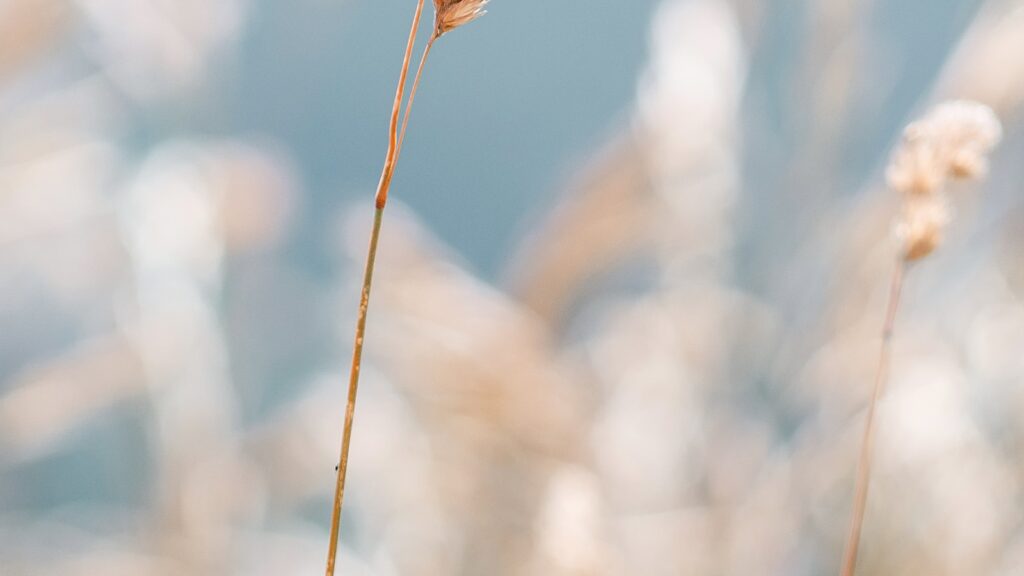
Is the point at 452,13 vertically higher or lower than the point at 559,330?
lower

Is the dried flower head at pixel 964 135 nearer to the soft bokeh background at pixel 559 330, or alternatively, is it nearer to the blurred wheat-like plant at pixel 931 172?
the blurred wheat-like plant at pixel 931 172

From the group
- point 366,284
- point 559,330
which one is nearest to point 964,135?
point 366,284

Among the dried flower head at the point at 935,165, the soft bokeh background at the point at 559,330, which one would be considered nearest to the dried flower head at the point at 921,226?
the dried flower head at the point at 935,165

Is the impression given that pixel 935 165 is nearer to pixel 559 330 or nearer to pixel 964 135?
pixel 964 135

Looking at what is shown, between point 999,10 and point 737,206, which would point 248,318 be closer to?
point 737,206

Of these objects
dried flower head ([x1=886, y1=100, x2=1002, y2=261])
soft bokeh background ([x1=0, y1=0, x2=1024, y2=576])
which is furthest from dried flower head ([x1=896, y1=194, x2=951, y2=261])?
soft bokeh background ([x1=0, y1=0, x2=1024, y2=576])

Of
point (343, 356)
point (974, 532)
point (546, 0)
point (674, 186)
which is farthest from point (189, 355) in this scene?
point (546, 0)

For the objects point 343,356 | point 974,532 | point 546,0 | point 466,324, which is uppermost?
point 546,0
